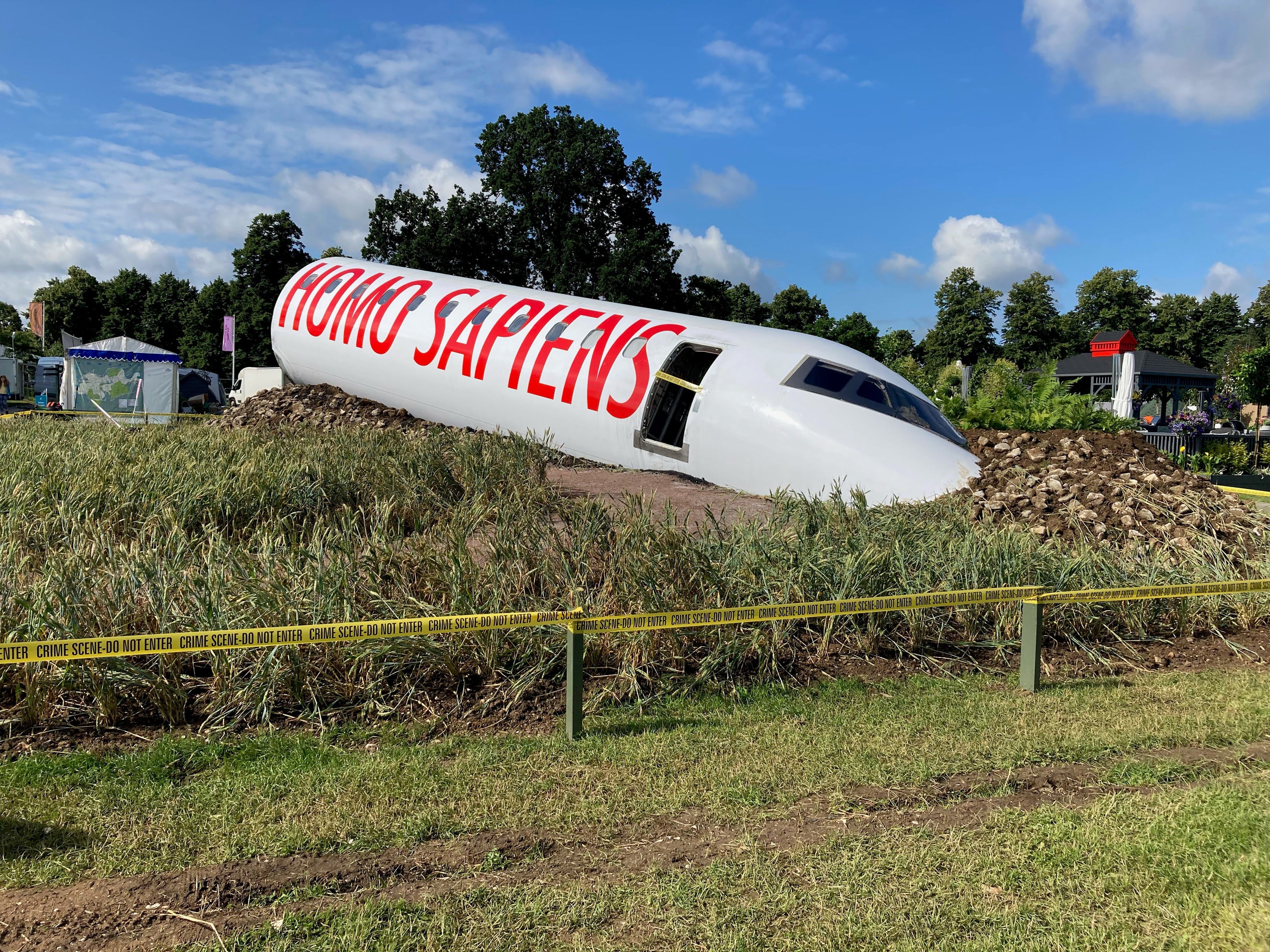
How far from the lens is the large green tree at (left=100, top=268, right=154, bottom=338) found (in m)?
74.2

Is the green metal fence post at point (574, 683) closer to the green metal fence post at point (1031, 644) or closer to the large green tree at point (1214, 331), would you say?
the green metal fence post at point (1031, 644)

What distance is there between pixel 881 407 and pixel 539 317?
21.2 ft

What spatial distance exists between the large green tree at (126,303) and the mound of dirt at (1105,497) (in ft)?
262

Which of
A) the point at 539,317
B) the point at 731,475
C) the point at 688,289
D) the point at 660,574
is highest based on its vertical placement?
the point at 688,289

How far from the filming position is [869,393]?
11500mm

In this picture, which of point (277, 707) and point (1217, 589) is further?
point (1217, 589)

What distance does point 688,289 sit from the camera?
48344 mm

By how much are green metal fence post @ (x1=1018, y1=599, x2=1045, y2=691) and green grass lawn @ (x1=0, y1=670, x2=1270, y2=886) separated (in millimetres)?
130

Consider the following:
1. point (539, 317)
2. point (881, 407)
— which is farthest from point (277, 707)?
point (539, 317)

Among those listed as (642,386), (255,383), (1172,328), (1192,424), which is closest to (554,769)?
(642,386)

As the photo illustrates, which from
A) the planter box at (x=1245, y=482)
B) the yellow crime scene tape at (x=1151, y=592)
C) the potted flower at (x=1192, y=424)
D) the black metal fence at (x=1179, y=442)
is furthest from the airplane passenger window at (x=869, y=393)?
the potted flower at (x=1192, y=424)

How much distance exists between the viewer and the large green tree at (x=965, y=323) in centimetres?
7781

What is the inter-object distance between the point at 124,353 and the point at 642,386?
22.4 metres

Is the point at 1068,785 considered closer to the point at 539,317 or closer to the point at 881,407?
the point at 881,407
